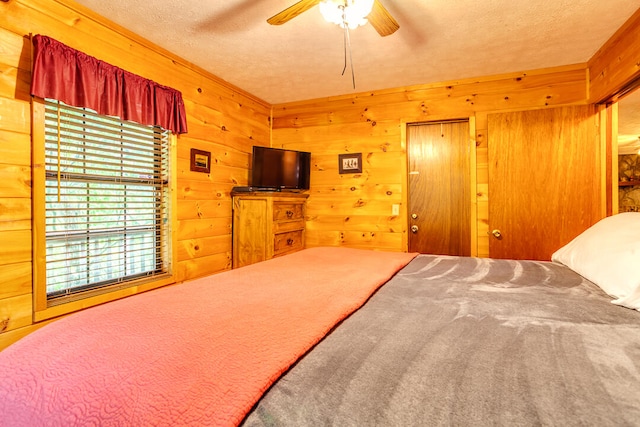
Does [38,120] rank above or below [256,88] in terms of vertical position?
below

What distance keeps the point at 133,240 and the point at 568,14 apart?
11.8ft

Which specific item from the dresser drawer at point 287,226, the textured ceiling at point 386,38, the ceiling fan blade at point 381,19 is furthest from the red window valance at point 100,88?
the ceiling fan blade at point 381,19

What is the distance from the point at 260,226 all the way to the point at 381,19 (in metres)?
2.16

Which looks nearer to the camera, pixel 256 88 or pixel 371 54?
pixel 371 54

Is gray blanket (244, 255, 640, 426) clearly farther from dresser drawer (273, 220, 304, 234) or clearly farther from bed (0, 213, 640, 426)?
dresser drawer (273, 220, 304, 234)

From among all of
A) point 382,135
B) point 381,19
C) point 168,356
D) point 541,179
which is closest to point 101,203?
point 168,356

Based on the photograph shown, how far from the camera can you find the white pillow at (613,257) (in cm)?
108

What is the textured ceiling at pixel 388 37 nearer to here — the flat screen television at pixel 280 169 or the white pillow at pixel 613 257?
the flat screen television at pixel 280 169

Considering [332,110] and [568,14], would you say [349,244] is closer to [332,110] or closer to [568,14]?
[332,110]

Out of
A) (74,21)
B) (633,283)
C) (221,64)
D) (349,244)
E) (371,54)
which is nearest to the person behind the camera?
(633,283)

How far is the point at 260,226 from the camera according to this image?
126 inches

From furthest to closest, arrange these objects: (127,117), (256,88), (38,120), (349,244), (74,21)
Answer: (349,244)
(256,88)
(127,117)
(74,21)
(38,120)

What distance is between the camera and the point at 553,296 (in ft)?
3.75

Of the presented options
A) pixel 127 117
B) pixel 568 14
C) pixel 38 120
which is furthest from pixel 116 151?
pixel 568 14
